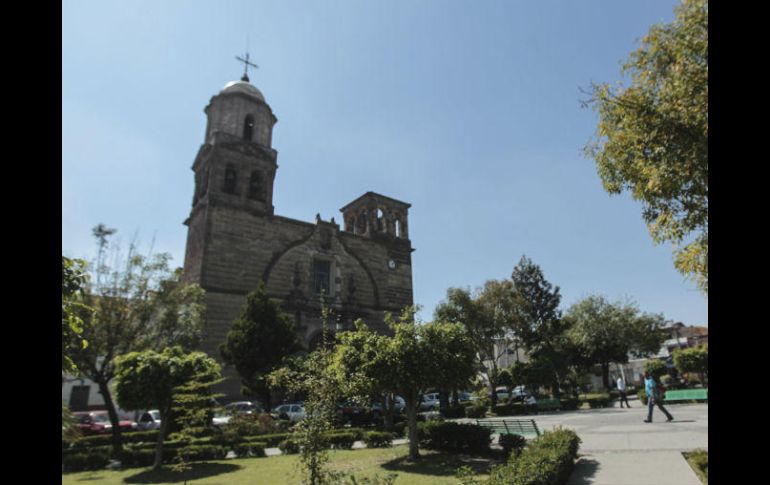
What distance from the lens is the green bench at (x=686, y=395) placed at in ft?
78.2

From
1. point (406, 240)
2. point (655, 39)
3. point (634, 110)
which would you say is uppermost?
point (406, 240)

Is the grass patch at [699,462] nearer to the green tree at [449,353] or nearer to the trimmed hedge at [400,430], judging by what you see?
the green tree at [449,353]

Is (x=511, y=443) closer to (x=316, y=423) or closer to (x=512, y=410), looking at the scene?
(x=316, y=423)

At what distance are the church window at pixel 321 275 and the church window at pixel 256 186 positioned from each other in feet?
20.7

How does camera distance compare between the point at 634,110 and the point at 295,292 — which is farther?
the point at 295,292

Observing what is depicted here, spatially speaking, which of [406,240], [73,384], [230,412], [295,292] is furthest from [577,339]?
[73,384]

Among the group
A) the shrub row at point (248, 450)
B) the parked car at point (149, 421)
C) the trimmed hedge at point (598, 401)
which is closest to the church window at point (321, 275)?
the parked car at point (149, 421)

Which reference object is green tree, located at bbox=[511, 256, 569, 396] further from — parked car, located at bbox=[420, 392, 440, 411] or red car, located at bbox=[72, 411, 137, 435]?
red car, located at bbox=[72, 411, 137, 435]

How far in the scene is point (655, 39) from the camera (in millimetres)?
7348

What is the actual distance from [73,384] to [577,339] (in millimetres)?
42518

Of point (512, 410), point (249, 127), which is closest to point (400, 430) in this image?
point (512, 410)

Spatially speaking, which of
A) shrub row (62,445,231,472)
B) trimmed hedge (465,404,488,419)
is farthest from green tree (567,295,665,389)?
shrub row (62,445,231,472)

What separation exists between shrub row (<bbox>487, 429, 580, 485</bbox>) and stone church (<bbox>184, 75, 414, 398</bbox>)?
67.1ft
